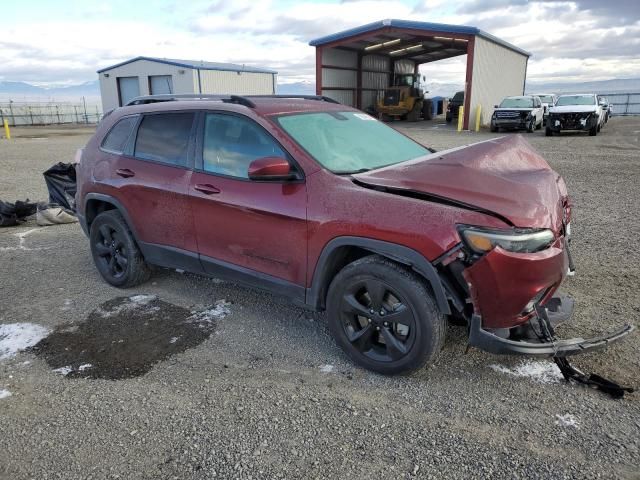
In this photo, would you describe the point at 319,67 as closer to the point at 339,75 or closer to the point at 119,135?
the point at 339,75

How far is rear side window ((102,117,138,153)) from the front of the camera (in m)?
4.64

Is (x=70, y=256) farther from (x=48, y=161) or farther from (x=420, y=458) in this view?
(x=48, y=161)

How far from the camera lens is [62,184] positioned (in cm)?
762

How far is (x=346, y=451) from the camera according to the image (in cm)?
258

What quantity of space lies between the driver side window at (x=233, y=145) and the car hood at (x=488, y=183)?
79 cm

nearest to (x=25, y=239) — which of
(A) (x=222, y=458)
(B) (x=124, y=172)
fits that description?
(B) (x=124, y=172)

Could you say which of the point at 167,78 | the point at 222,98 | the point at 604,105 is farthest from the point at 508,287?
the point at 167,78

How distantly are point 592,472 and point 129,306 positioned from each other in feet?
12.0

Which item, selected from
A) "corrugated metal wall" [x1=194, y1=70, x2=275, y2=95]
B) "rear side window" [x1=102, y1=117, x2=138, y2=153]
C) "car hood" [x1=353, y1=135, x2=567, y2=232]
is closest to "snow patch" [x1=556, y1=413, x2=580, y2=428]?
"car hood" [x1=353, y1=135, x2=567, y2=232]

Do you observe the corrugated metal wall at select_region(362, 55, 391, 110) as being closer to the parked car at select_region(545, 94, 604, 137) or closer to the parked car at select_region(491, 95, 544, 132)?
the parked car at select_region(491, 95, 544, 132)

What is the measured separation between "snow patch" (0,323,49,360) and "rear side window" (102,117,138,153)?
5.64 ft

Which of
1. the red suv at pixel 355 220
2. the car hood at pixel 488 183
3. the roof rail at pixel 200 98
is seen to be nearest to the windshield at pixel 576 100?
the red suv at pixel 355 220

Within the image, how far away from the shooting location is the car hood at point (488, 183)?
9.30 ft

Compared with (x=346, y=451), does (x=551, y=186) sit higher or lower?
higher
